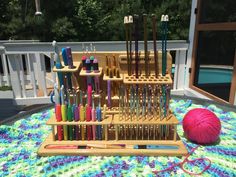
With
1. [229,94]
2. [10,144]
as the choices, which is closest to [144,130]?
[10,144]

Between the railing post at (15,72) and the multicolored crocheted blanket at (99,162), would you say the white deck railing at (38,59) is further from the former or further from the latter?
the multicolored crocheted blanket at (99,162)

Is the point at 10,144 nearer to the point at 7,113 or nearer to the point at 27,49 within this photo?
the point at 27,49

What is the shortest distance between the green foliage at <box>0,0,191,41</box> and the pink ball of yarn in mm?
6407

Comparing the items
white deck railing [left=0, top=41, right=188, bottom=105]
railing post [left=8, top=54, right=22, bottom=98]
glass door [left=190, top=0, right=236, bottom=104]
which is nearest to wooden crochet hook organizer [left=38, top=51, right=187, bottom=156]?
white deck railing [left=0, top=41, right=188, bottom=105]

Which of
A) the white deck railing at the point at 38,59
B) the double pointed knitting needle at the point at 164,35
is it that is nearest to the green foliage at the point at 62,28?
the white deck railing at the point at 38,59

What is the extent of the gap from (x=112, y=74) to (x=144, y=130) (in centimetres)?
38

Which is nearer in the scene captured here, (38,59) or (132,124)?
(132,124)

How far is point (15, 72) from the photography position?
2.86m

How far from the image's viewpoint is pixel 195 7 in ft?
10.1

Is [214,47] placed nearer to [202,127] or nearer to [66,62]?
[202,127]

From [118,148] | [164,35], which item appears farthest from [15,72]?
[164,35]

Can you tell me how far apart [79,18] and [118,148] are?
23.6 feet

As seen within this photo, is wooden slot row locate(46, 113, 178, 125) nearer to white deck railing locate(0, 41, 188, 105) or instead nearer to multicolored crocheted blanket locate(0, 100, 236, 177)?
multicolored crocheted blanket locate(0, 100, 236, 177)

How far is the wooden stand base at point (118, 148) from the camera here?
1.17 metres
